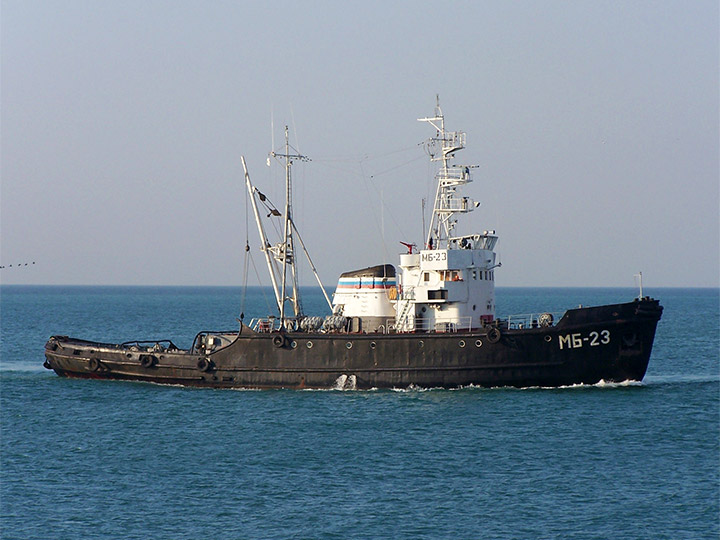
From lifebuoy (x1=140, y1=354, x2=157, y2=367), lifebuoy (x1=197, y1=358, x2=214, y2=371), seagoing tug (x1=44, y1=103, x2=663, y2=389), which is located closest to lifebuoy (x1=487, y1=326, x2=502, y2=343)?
seagoing tug (x1=44, y1=103, x2=663, y2=389)

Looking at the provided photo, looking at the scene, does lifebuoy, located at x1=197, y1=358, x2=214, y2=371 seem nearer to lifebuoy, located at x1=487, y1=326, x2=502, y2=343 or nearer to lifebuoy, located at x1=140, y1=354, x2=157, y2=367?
lifebuoy, located at x1=140, y1=354, x2=157, y2=367

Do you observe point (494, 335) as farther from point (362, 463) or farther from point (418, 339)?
point (362, 463)

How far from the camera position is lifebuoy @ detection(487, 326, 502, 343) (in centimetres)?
3648

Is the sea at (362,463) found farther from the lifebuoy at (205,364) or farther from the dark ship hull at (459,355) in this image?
→ the lifebuoy at (205,364)

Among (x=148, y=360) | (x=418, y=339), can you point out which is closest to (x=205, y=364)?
(x=148, y=360)

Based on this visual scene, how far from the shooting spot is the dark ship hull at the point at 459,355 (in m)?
36.8

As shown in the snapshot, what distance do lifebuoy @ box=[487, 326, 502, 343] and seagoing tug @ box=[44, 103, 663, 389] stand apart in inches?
1.6

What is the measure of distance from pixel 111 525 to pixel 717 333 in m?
73.0

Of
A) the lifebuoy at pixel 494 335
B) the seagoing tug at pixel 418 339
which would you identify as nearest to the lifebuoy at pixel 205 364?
the seagoing tug at pixel 418 339

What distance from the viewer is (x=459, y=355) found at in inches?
1467

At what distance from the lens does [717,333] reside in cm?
8450

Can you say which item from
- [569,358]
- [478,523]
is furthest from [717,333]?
[478,523]

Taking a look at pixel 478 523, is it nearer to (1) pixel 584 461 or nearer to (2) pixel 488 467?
(2) pixel 488 467

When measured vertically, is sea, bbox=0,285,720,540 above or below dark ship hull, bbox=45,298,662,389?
below
